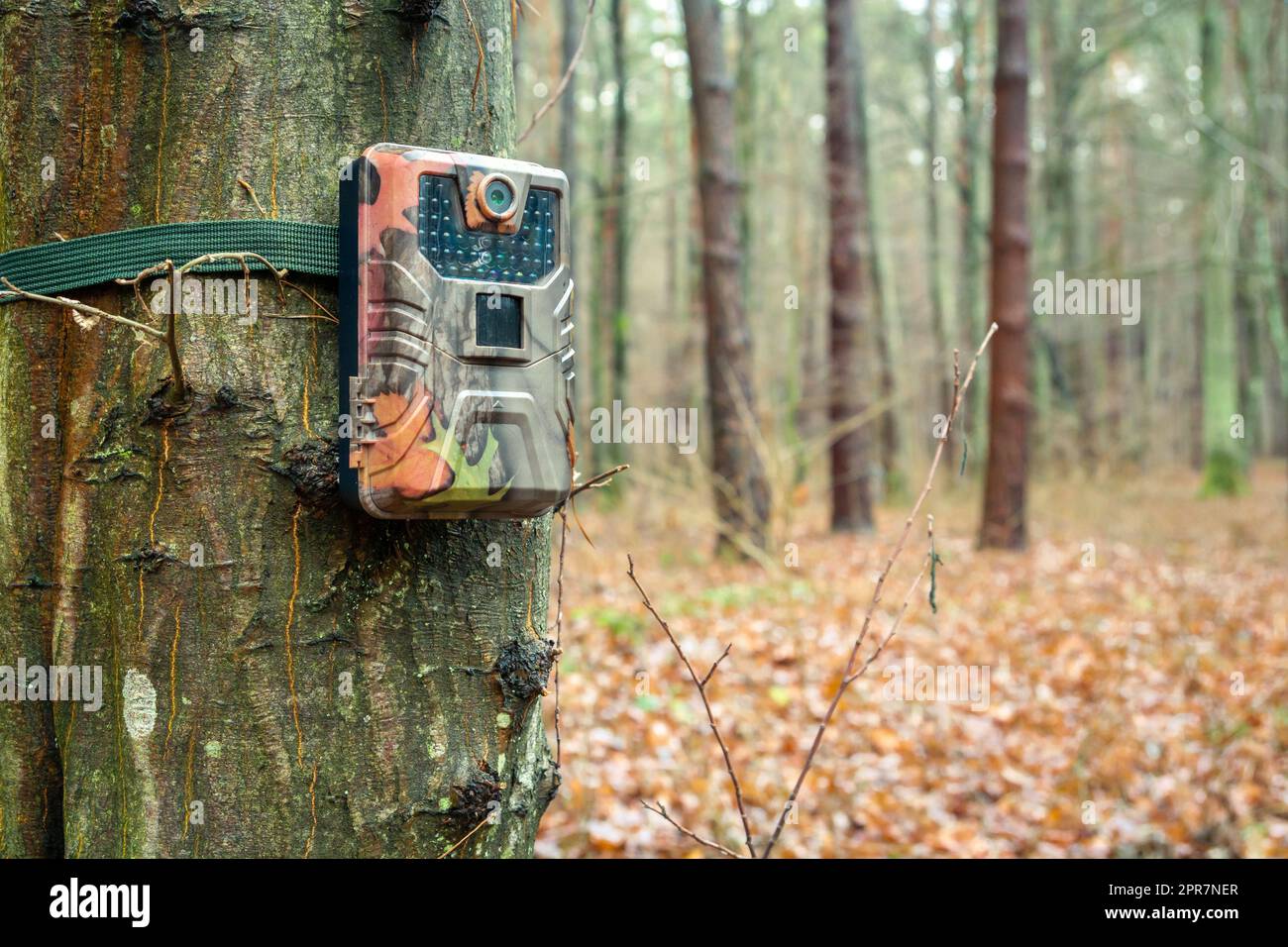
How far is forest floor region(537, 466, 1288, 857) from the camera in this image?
14.6ft

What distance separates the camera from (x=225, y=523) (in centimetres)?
137

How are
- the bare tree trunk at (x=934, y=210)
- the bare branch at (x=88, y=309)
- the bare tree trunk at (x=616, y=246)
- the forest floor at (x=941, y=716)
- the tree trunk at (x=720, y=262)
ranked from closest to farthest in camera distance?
the bare branch at (x=88, y=309), the forest floor at (x=941, y=716), the tree trunk at (x=720, y=262), the bare tree trunk at (x=616, y=246), the bare tree trunk at (x=934, y=210)

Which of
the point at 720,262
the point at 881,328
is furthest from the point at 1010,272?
the point at 881,328

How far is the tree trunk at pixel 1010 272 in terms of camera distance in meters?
11.0

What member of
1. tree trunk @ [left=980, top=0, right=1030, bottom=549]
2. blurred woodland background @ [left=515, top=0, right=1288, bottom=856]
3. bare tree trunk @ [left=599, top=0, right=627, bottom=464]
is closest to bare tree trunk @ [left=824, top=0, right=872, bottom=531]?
blurred woodland background @ [left=515, top=0, right=1288, bottom=856]

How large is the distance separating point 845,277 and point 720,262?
2.99 metres

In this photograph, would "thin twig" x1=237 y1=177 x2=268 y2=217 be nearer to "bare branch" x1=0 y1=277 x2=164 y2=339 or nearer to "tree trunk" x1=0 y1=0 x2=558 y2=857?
"tree trunk" x1=0 y1=0 x2=558 y2=857

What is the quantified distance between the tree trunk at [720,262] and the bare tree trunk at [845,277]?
2644 millimetres

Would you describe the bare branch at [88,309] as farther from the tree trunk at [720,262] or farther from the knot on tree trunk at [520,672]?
the tree trunk at [720,262]

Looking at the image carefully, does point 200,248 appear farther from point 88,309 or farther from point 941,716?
point 941,716

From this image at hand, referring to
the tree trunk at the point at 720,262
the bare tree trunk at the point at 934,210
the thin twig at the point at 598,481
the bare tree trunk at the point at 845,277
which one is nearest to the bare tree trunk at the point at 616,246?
the bare tree trunk at the point at 845,277

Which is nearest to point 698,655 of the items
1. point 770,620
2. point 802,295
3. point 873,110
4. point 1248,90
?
point 770,620

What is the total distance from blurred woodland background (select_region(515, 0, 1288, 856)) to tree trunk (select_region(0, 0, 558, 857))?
62cm
